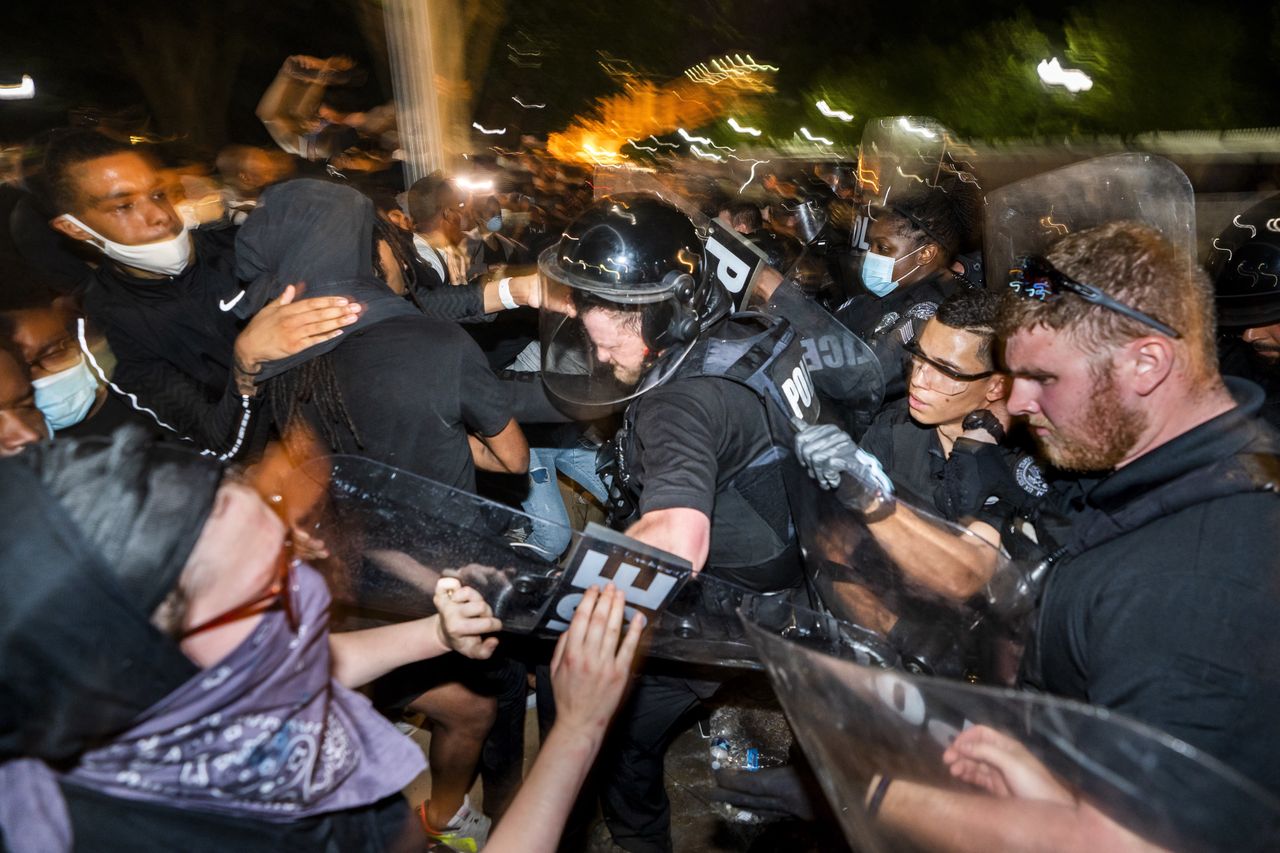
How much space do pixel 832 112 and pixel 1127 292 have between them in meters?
24.6

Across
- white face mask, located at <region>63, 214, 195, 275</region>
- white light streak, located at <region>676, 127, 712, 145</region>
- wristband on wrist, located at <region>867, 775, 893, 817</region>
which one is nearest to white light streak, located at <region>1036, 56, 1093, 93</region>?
white light streak, located at <region>676, 127, 712, 145</region>

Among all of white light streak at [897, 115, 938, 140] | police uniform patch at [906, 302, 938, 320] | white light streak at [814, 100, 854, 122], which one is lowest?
white light streak at [814, 100, 854, 122]

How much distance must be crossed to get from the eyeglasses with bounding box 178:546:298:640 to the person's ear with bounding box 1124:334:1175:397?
1901mm

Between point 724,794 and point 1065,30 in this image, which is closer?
point 724,794

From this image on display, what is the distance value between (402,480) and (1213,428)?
1.89m

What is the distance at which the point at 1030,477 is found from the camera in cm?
289

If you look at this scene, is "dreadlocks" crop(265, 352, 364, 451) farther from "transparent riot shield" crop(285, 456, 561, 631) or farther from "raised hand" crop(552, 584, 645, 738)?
"raised hand" crop(552, 584, 645, 738)

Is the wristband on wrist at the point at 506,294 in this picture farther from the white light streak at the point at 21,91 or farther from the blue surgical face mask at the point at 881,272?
the white light streak at the point at 21,91

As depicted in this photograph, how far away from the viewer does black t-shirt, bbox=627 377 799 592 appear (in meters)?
2.14

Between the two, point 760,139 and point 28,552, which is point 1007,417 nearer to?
point 28,552

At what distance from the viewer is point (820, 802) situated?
242 cm

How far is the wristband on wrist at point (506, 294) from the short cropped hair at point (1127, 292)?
2402mm

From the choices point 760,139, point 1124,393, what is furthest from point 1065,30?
point 1124,393

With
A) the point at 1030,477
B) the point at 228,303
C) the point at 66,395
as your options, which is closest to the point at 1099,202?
the point at 1030,477
